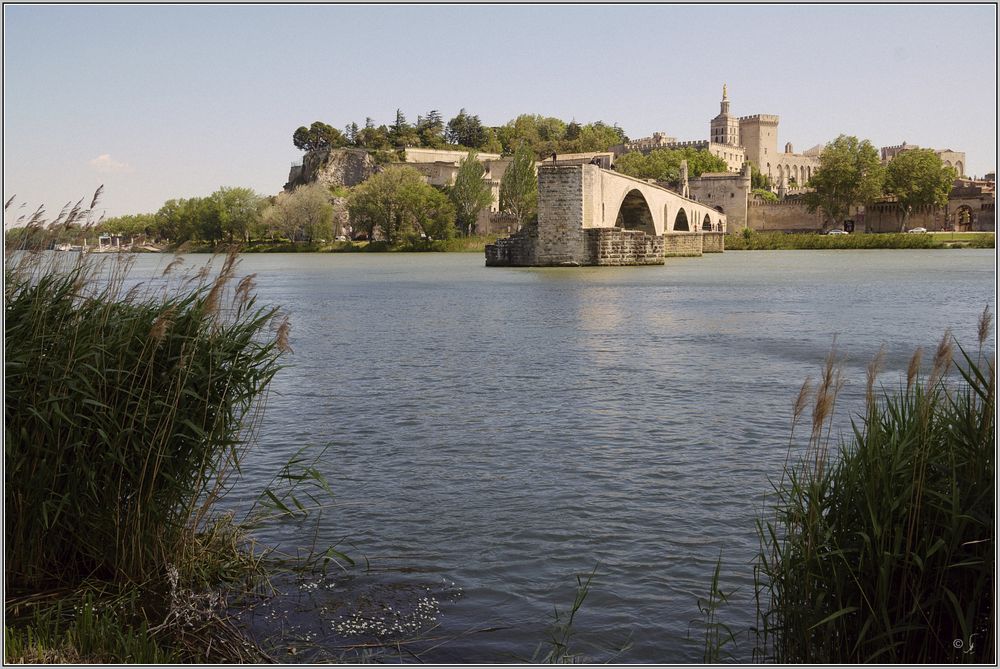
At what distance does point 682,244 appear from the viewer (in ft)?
233

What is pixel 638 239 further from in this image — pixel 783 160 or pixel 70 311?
pixel 783 160

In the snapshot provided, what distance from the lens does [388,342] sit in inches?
771

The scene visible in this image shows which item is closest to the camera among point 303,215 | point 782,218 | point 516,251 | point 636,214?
point 516,251

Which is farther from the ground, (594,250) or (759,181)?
(759,181)

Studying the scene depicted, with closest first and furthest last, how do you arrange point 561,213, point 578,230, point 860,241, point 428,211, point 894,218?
point 561,213 < point 578,230 < point 860,241 < point 428,211 < point 894,218

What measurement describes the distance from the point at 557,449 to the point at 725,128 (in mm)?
145564

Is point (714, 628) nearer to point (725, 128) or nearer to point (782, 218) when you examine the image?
point (782, 218)

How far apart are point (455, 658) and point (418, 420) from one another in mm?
6316

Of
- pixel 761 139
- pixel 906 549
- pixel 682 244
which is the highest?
pixel 761 139

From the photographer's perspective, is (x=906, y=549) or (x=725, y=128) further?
(x=725, y=128)

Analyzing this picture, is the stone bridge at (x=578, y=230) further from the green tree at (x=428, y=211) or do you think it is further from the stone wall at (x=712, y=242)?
the green tree at (x=428, y=211)

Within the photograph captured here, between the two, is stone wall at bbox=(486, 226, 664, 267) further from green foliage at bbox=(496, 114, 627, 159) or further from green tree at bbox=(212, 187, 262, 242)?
green foliage at bbox=(496, 114, 627, 159)

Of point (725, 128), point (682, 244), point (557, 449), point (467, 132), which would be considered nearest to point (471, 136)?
point (467, 132)

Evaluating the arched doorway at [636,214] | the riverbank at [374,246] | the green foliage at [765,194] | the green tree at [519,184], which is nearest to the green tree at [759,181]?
the green foliage at [765,194]
